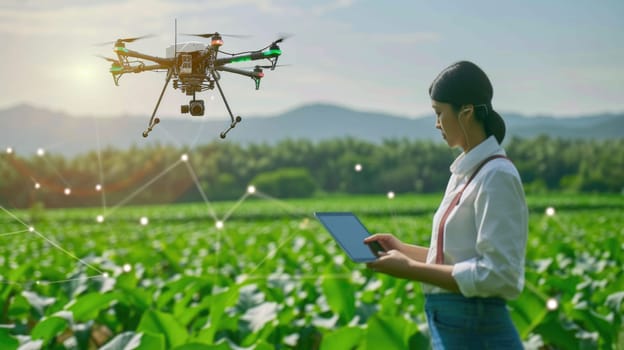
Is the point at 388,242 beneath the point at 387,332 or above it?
above

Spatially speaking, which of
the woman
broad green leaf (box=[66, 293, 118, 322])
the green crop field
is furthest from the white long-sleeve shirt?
broad green leaf (box=[66, 293, 118, 322])

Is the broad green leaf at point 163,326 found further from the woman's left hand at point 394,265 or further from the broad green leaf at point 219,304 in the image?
the woman's left hand at point 394,265

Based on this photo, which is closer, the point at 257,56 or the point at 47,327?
the point at 257,56

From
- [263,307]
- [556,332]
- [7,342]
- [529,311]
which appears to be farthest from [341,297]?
[7,342]

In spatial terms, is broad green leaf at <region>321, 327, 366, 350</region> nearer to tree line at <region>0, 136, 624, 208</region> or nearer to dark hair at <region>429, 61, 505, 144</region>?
tree line at <region>0, 136, 624, 208</region>

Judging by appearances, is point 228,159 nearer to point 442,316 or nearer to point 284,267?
point 442,316

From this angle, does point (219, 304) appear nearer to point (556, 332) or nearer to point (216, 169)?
point (216, 169)
